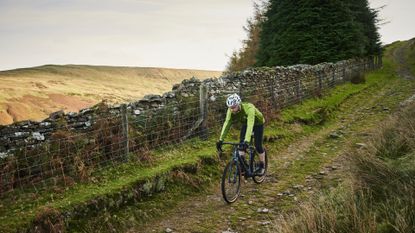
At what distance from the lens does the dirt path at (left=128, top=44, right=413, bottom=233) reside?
6.06 m

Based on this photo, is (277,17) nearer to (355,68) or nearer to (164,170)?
(355,68)

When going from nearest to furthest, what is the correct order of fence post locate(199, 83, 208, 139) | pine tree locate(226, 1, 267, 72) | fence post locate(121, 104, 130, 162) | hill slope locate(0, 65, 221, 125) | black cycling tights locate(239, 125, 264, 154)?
black cycling tights locate(239, 125, 264, 154) → fence post locate(121, 104, 130, 162) → fence post locate(199, 83, 208, 139) → hill slope locate(0, 65, 221, 125) → pine tree locate(226, 1, 267, 72)

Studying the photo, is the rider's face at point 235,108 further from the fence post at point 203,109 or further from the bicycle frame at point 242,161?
the fence post at point 203,109

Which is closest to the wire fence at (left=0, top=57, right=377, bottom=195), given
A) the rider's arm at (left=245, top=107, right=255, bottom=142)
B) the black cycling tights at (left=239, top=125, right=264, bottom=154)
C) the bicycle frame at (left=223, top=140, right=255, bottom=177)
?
the bicycle frame at (left=223, top=140, right=255, bottom=177)

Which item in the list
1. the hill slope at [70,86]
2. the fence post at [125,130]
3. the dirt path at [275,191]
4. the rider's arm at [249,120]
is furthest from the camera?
the hill slope at [70,86]

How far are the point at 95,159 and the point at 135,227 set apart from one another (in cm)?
243

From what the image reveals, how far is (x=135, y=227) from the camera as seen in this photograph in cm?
612

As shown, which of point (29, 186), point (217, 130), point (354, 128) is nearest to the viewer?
point (29, 186)

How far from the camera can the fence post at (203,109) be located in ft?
34.3

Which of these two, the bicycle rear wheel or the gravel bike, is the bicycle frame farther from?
the bicycle rear wheel

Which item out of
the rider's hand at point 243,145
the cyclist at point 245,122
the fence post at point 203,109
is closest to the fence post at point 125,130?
the cyclist at point 245,122

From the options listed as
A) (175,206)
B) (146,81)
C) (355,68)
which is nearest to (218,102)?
(175,206)

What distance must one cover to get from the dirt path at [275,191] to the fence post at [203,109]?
228 centimetres

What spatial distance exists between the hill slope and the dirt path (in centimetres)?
1292
